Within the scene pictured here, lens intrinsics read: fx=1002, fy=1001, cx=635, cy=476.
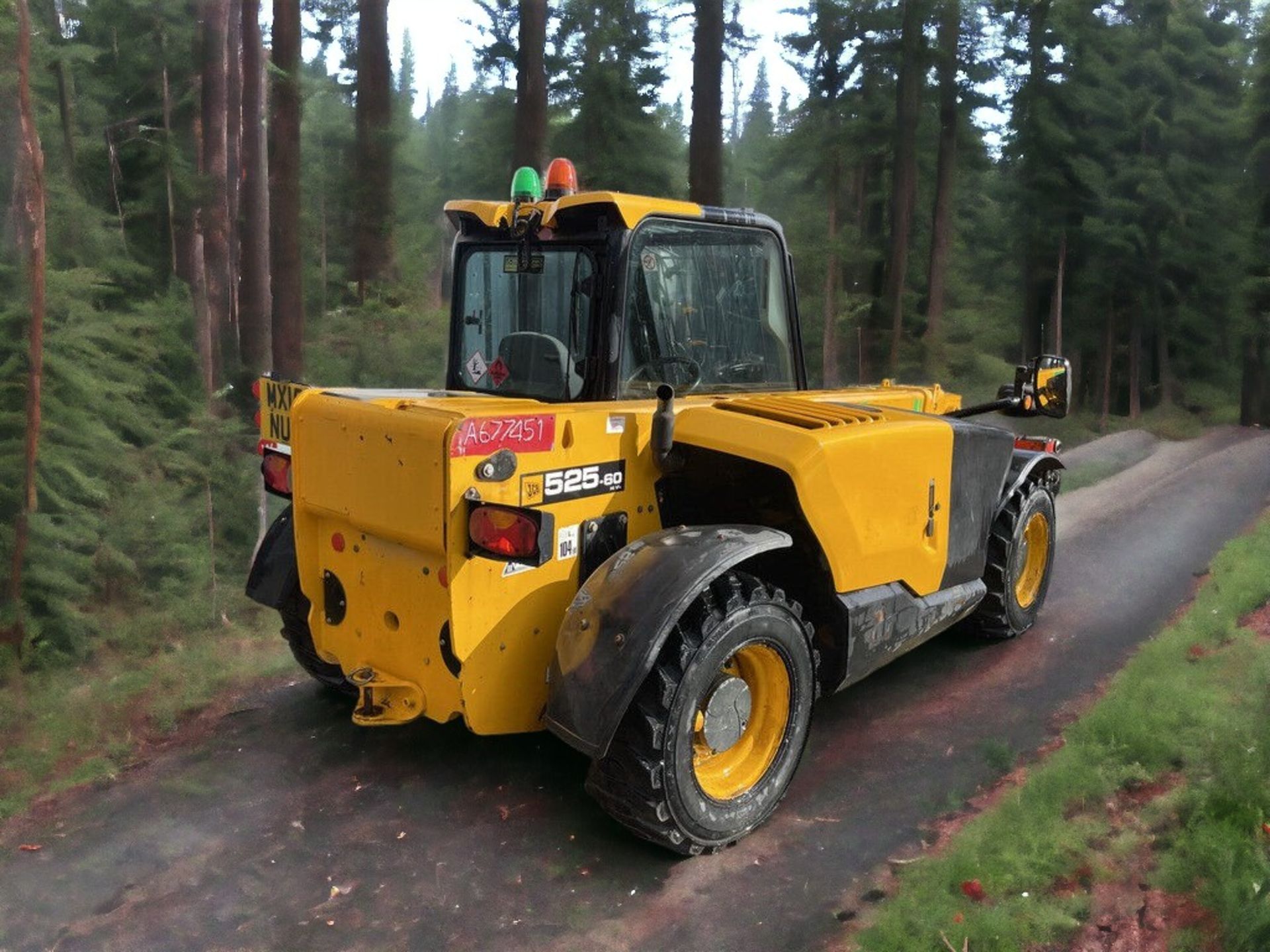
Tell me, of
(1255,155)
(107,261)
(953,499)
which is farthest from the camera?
(1255,155)

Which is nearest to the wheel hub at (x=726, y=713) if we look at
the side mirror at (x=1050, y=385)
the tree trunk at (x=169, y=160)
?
the side mirror at (x=1050, y=385)

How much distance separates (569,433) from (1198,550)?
681cm

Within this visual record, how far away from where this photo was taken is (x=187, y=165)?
14.9 metres

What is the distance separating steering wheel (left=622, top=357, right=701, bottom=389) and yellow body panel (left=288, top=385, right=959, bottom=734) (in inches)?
5.1

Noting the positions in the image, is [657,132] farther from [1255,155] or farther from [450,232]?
[450,232]

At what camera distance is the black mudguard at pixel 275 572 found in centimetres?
498

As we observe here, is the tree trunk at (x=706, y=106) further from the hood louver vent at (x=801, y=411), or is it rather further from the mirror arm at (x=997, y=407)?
the hood louver vent at (x=801, y=411)

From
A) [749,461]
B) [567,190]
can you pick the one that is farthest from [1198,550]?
[567,190]

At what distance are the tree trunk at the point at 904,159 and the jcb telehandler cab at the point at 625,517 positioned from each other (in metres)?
16.4

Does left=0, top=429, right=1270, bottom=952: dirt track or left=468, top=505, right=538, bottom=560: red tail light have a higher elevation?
left=468, top=505, right=538, bottom=560: red tail light

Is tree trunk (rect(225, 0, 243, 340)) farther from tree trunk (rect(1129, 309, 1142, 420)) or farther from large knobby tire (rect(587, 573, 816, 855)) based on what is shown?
tree trunk (rect(1129, 309, 1142, 420))

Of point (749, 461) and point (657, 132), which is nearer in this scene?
point (749, 461)

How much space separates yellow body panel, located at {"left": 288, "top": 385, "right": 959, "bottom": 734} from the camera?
3.81 meters

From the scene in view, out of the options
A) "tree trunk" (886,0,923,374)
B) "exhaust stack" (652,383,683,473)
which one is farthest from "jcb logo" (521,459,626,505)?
"tree trunk" (886,0,923,374)
